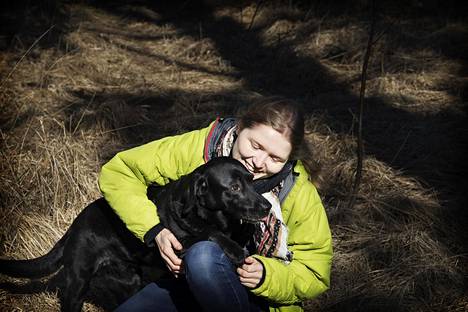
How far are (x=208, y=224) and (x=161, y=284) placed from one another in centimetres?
41

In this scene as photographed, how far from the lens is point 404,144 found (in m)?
4.96

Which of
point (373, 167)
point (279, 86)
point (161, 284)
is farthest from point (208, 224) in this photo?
point (279, 86)

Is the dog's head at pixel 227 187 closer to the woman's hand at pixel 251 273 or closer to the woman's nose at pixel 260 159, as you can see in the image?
the woman's nose at pixel 260 159

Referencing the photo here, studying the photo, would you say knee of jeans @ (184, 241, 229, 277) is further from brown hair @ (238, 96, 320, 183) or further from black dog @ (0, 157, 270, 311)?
brown hair @ (238, 96, 320, 183)

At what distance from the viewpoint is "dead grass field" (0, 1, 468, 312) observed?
3.77 meters

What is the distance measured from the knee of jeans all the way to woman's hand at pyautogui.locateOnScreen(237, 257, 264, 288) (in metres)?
0.09

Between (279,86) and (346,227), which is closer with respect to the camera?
(346,227)

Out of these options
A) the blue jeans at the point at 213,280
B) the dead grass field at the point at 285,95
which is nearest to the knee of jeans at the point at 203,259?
the blue jeans at the point at 213,280

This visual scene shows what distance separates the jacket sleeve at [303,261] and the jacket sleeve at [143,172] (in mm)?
638

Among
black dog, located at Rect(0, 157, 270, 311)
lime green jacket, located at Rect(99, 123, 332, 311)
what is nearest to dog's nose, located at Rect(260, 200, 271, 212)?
black dog, located at Rect(0, 157, 270, 311)

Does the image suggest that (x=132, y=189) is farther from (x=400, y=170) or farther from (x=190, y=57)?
(x=190, y=57)

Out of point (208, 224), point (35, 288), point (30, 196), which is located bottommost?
point (35, 288)

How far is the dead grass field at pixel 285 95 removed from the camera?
3773 mm

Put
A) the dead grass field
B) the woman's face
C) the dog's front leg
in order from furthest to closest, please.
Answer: the dead grass field
the woman's face
the dog's front leg
